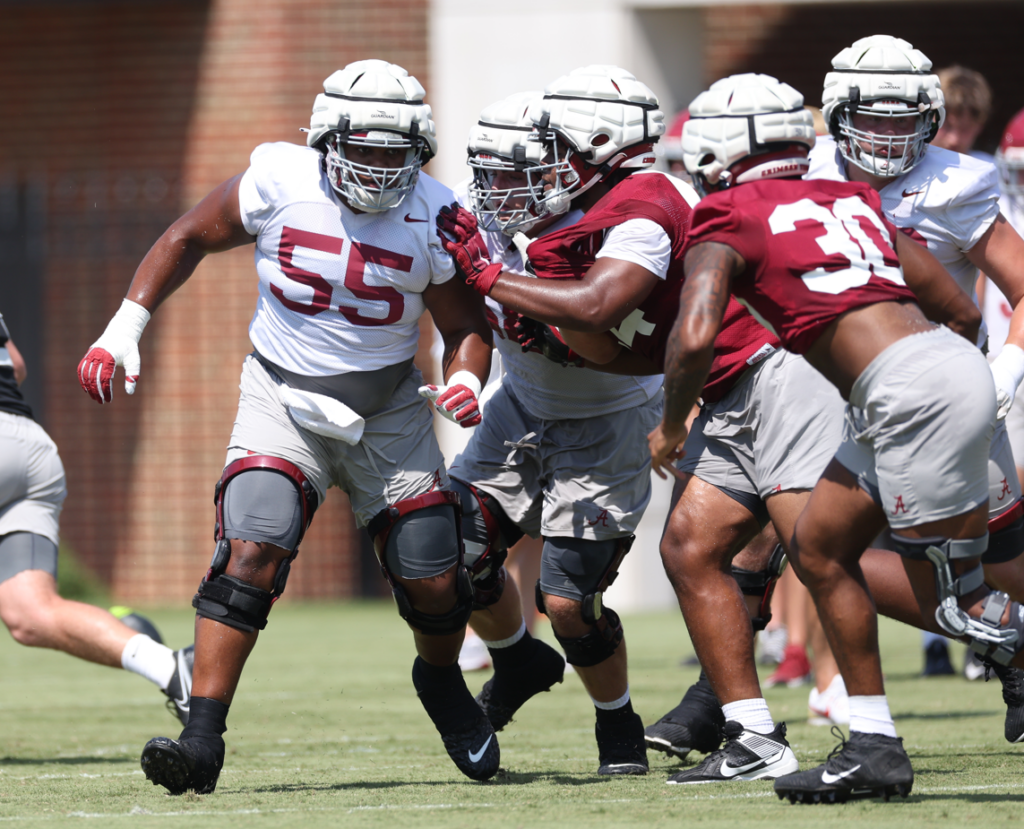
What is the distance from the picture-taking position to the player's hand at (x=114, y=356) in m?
4.51

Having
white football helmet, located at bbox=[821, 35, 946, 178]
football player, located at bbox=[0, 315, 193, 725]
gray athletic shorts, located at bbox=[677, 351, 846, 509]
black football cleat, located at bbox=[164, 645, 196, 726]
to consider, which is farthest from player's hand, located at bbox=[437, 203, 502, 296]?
football player, located at bbox=[0, 315, 193, 725]

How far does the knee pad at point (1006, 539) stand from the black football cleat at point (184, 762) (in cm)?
247

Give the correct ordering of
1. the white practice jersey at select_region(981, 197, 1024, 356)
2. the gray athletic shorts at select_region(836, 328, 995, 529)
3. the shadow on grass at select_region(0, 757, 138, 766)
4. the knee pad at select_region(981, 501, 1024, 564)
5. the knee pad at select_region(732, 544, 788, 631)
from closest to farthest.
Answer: the gray athletic shorts at select_region(836, 328, 995, 529) < the knee pad at select_region(981, 501, 1024, 564) < the knee pad at select_region(732, 544, 788, 631) < the shadow on grass at select_region(0, 757, 138, 766) < the white practice jersey at select_region(981, 197, 1024, 356)

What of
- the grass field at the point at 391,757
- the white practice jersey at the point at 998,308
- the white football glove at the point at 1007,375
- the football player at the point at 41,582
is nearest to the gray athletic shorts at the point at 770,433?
the white football glove at the point at 1007,375

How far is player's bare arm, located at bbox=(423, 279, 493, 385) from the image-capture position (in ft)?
15.7

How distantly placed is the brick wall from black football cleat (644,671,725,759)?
318 inches

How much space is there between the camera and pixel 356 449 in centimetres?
472

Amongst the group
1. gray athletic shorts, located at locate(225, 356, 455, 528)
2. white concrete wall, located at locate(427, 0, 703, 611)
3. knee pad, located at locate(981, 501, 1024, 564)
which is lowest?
knee pad, located at locate(981, 501, 1024, 564)

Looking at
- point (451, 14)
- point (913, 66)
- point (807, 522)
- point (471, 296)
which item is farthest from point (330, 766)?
point (451, 14)

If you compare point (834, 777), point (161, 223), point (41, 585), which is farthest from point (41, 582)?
point (161, 223)

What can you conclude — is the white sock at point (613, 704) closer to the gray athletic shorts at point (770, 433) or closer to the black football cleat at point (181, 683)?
the gray athletic shorts at point (770, 433)

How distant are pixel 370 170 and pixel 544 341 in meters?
0.74

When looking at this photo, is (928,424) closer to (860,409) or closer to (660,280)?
(860,409)

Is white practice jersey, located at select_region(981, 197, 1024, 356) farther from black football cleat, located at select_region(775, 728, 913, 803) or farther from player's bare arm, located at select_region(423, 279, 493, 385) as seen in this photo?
black football cleat, located at select_region(775, 728, 913, 803)
